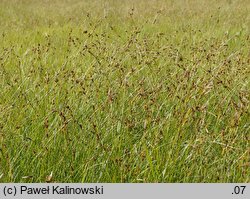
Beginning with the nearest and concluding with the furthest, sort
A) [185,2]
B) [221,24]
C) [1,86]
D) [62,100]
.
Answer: [62,100] < [1,86] < [221,24] < [185,2]

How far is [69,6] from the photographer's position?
898cm

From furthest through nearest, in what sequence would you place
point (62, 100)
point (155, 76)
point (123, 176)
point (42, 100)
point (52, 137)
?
point (155, 76) < point (62, 100) < point (42, 100) < point (52, 137) < point (123, 176)

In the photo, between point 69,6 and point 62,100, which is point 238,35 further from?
point 69,6

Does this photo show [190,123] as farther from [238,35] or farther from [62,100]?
[238,35]

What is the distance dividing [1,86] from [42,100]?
628mm

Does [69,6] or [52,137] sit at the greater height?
[69,6]

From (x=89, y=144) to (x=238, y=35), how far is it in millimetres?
3728

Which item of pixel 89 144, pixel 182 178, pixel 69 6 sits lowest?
pixel 182 178

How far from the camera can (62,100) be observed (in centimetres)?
288

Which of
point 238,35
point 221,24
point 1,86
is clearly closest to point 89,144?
point 1,86

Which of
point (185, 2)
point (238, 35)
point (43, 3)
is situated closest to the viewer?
point (238, 35)

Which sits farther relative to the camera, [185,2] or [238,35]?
[185,2]

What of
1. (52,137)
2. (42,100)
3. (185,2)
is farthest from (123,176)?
(185,2)

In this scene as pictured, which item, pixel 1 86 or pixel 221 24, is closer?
pixel 1 86
